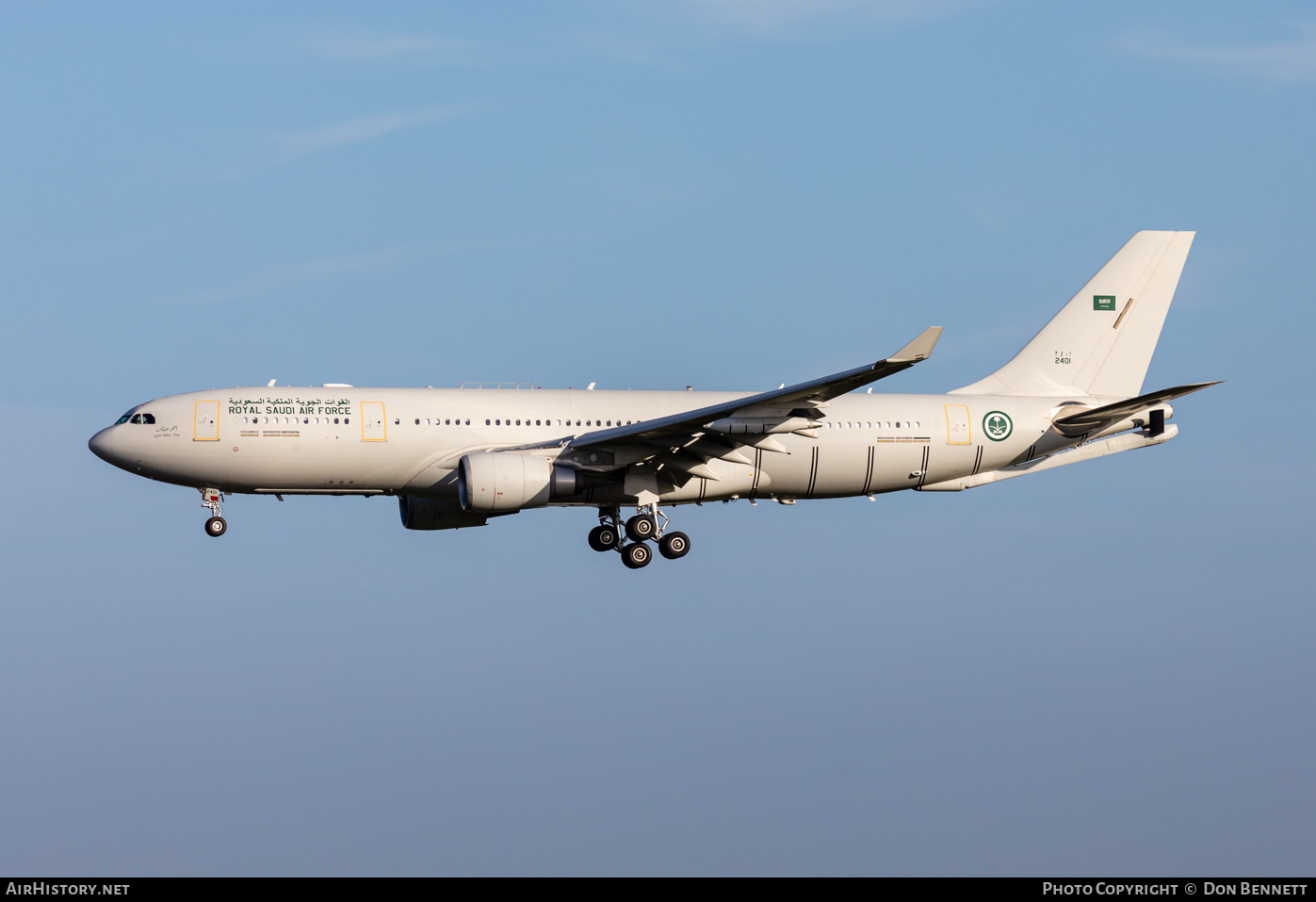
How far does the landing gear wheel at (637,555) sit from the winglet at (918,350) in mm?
11624

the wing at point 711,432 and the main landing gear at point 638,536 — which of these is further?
the main landing gear at point 638,536

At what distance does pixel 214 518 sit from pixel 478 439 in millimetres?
7457

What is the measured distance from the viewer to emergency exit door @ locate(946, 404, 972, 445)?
154ft

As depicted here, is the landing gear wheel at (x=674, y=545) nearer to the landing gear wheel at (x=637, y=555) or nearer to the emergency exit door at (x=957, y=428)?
the landing gear wheel at (x=637, y=555)

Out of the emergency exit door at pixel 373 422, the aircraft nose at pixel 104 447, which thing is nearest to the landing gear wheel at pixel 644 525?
the emergency exit door at pixel 373 422

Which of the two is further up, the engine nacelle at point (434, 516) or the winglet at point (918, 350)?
the winglet at point (918, 350)

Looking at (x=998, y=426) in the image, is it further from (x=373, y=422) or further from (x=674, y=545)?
Answer: (x=373, y=422)

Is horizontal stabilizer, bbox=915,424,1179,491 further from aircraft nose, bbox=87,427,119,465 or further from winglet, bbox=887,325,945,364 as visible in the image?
aircraft nose, bbox=87,427,119,465

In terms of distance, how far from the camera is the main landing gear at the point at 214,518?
143ft

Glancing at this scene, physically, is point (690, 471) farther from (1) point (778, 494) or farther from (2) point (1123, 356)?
(2) point (1123, 356)

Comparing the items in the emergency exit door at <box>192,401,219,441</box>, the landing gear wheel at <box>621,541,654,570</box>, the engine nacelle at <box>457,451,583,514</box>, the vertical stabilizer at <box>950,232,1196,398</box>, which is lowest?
the landing gear wheel at <box>621,541,654,570</box>

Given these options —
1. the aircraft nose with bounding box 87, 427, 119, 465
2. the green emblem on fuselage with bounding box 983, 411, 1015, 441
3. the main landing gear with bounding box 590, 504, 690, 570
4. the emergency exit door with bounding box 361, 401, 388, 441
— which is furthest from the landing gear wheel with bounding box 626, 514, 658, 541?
the aircraft nose with bounding box 87, 427, 119, 465

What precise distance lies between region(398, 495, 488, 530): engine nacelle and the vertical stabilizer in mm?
15405

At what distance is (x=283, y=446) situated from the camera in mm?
42219
